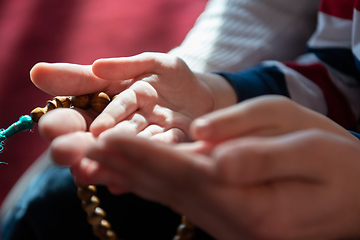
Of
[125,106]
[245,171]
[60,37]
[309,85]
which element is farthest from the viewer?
[60,37]

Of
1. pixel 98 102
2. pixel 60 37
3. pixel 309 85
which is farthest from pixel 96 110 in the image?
pixel 60 37

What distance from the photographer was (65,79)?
0.96 feet

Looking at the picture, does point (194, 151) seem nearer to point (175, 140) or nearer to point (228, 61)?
point (175, 140)

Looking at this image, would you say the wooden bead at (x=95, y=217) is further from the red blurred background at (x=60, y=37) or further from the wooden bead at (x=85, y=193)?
the red blurred background at (x=60, y=37)

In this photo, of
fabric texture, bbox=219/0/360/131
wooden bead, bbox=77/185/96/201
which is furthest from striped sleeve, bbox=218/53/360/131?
wooden bead, bbox=77/185/96/201

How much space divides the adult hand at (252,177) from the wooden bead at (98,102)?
4.2 inches

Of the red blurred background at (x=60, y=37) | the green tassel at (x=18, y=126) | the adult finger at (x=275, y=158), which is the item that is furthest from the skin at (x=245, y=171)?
the red blurred background at (x=60, y=37)

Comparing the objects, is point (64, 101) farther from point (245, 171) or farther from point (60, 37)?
point (60, 37)

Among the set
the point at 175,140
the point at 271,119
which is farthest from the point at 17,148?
the point at 271,119

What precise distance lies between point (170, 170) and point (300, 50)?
532mm

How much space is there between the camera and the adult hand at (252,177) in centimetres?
18

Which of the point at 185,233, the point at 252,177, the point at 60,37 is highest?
the point at 60,37

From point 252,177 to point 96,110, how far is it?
0.20 m

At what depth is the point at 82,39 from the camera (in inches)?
29.0
